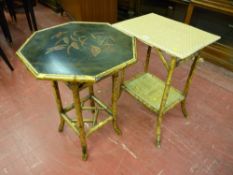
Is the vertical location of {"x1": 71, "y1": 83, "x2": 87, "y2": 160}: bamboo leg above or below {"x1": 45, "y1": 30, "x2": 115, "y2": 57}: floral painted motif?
below

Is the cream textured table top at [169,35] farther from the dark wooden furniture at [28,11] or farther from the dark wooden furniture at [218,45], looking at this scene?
the dark wooden furniture at [28,11]

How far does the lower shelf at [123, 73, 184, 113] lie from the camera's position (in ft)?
5.59

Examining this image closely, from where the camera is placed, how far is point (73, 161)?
1.55m

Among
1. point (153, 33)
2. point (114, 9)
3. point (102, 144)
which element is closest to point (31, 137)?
point (102, 144)

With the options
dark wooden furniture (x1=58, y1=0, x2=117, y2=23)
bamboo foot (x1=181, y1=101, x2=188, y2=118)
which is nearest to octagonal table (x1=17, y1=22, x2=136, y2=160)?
bamboo foot (x1=181, y1=101, x2=188, y2=118)

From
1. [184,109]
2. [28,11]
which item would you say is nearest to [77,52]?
[184,109]

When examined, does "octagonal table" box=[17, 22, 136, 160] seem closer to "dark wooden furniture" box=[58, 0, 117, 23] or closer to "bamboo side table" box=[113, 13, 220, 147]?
"bamboo side table" box=[113, 13, 220, 147]

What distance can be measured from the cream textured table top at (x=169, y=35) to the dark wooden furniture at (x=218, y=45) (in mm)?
1089

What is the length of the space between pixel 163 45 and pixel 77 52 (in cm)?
53

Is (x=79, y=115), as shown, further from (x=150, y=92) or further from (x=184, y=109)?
(x=184, y=109)

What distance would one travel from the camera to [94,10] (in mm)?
3053

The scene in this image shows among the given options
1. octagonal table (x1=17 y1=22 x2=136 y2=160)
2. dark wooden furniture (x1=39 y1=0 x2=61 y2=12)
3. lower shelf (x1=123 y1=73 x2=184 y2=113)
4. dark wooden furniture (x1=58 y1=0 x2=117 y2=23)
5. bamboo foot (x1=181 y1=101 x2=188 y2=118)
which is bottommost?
bamboo foot (x1=181 y1=101 x2=188 y2=118)

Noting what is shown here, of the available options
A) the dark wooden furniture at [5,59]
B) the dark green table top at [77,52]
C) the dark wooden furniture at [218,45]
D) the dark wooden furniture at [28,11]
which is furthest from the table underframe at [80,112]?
the dark wooden furniture at [28,11]

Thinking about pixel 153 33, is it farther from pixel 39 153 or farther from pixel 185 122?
pixel 39 153
